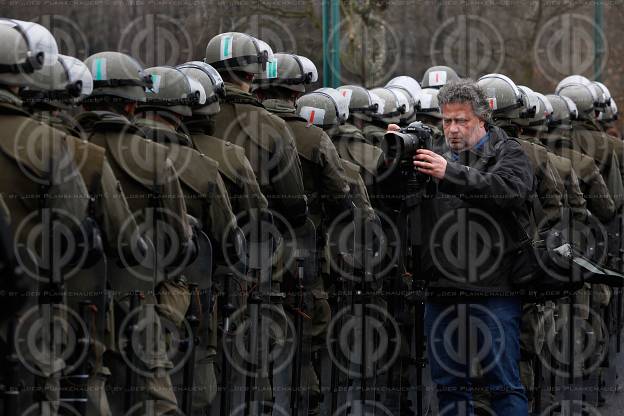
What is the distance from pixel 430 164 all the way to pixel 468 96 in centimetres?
58

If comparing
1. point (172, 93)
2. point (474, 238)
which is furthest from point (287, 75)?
point (474, 238)

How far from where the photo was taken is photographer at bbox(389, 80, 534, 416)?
781cm

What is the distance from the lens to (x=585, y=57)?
24.6m

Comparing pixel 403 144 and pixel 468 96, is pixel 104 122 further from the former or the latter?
pixel 468 96

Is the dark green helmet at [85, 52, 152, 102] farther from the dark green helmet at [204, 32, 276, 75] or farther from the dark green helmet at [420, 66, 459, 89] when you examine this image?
the dark green helmet at [420, 66, 459, 89]

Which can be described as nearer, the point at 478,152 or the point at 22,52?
the point at 22,52

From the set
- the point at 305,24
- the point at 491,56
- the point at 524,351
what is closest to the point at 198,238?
the point at 524,351

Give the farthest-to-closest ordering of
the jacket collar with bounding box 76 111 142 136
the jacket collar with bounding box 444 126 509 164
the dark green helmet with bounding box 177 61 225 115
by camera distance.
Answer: the dark green helmet with bounding box 177 61 225 115, the jacket collar with bounding box 444 126 509 164, the jacket collar with bounding box 76 111 142 136

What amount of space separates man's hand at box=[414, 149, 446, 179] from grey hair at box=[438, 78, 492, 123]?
494 millimetres

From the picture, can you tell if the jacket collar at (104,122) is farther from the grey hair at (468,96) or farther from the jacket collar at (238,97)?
the jacket collar at (238,97)

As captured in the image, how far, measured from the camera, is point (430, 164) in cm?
743

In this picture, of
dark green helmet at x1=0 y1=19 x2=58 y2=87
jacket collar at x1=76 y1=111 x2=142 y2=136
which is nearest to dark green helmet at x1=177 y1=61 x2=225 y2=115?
jacket collar at x1=76 y1=111 x2=142 y2=136

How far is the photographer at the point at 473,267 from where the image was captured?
307 inches

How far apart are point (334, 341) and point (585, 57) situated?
1484 cm
